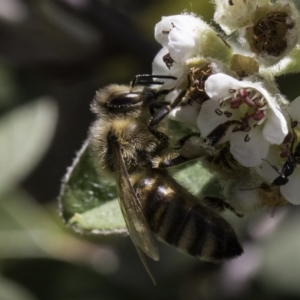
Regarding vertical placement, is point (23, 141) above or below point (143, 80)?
below

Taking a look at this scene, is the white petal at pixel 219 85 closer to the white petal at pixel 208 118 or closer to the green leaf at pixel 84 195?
the white petal at pixel 208 118

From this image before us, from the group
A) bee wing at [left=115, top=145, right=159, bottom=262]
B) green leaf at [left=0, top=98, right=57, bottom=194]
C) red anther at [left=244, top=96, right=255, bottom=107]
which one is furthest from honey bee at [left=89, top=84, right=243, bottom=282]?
green leaf at [left=0, top=98, right=57, bottom=194]

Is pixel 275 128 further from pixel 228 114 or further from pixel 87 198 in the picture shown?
pixel 87 198

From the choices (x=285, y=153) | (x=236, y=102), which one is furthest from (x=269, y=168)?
(x=236, y=102)

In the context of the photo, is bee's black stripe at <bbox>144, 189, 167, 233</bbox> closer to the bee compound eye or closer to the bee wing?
the bee wing

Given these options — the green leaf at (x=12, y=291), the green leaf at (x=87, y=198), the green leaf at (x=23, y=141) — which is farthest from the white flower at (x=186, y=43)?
the green leaf at (x=12, y=291)

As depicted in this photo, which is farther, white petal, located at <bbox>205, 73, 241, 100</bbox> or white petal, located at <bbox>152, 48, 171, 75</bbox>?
white petal, located at <bbox>152, 48, 171, 75</bbox>
